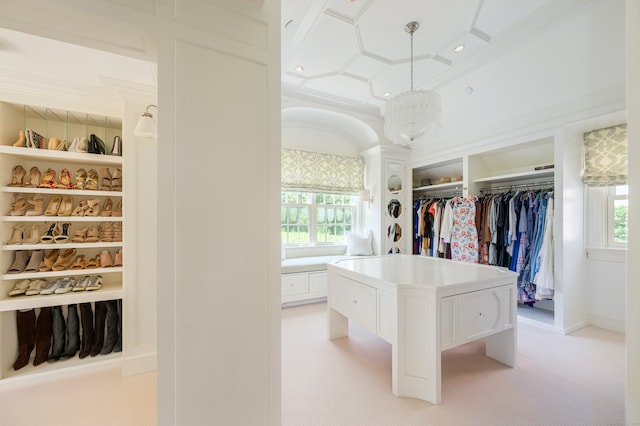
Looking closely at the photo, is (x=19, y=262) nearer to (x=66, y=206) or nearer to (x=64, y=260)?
(x=64, y=260)

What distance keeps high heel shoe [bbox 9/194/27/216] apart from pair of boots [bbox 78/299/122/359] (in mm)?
883

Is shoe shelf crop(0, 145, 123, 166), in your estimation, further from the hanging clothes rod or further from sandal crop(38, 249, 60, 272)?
the hanging clothes rod

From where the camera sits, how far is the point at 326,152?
15.5 ft

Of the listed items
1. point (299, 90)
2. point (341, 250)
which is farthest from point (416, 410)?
point (299, 90)

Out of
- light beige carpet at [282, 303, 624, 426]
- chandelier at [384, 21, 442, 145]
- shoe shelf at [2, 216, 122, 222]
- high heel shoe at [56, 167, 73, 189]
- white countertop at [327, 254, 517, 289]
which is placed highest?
chandelier at [384, 21, 442, 145]

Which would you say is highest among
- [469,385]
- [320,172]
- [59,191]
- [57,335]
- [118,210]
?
[320,172]

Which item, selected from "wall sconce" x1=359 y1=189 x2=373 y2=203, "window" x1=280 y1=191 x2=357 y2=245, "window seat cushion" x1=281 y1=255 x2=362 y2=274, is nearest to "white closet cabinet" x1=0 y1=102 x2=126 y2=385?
"window seat cushion" x1=281 y1=255 x2=362 y2=274

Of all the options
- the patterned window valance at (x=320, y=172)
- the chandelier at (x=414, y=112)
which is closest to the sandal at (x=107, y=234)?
the patterned window valance at (x=320, y=172)

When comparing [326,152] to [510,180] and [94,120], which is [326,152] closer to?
[510,180]

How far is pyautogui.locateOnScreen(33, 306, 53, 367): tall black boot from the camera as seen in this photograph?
2.14 metres

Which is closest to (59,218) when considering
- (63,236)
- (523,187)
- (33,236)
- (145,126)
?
(63,236)

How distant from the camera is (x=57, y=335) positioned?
7.23ft

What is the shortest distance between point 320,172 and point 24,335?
3.87 meters

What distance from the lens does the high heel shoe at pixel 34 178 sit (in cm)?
210
